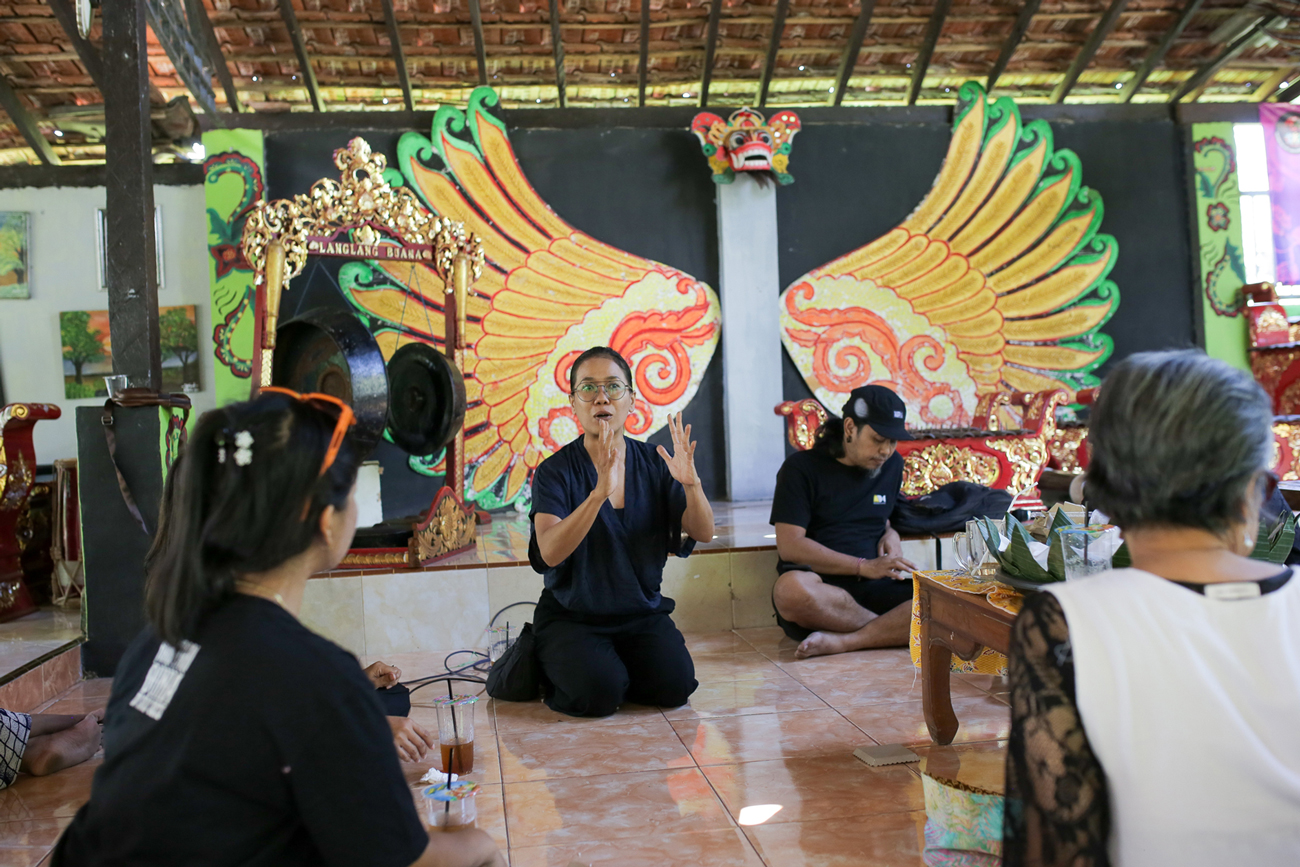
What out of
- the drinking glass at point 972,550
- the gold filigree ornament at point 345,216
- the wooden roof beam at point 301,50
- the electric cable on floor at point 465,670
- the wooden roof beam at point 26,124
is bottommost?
the electric cable on floor at point 465,670

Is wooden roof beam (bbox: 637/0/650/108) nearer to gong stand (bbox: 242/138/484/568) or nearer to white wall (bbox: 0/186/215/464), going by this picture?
gong stand (bbox: 242/138/484/568)

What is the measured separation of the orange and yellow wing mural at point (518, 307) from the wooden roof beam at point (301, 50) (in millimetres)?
586

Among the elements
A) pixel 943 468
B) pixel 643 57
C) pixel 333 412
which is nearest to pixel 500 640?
pixel 333 412

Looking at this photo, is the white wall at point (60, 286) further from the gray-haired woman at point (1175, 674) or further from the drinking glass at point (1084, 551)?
the gray-haired woman at point (1175, 674)

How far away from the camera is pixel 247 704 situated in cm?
94

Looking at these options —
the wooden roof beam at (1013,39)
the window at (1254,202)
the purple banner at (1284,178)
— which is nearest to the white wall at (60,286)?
the wooden roof beam at (1013,39)

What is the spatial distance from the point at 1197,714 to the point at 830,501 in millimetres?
2568

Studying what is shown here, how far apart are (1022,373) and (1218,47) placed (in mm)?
2484

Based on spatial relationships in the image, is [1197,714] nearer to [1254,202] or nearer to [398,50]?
[398,50]

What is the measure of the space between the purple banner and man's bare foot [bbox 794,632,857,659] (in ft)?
16.8

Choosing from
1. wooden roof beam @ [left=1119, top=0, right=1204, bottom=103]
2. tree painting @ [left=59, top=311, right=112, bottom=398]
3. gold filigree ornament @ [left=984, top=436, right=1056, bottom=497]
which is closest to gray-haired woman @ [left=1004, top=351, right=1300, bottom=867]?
gold filigree ornament @ [left=984, top=436, right=1056, bottom=497]

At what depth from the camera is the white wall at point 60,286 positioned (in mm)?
6066

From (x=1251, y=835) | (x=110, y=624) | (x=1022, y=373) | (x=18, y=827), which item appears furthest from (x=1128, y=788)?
(x=1022, y=373)

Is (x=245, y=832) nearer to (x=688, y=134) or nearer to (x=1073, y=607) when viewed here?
(x=1073, y=607)
